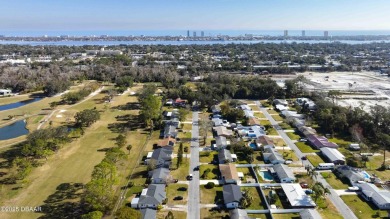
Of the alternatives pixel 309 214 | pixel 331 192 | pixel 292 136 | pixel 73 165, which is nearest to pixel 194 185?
pixel 309 214

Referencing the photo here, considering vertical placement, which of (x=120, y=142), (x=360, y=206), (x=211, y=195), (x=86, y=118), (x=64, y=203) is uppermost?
(x=86, y=118)

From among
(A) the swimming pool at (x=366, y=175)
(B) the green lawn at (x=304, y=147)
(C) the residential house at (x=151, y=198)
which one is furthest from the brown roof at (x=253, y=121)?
(C) the residential house at (x=151, y=198)

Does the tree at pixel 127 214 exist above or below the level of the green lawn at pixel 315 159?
above

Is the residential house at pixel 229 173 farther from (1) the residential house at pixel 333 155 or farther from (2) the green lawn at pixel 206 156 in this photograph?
(1) the residential house at pixel 333 155

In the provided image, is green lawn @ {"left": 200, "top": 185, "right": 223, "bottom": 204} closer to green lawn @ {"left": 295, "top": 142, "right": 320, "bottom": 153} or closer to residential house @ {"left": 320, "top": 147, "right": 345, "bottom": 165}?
residential house @ {"left": 320, "top": 147, "right": 345, "bottom": 165}

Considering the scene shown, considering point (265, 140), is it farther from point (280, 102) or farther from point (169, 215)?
point (280, 102)

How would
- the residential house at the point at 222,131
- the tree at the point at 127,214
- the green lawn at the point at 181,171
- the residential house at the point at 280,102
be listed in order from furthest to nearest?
the residential house at the point at 280,102 → the residential house at the point at 222,131 → the green lawn at the point at 181,171 → the tree at the point at 127,214
